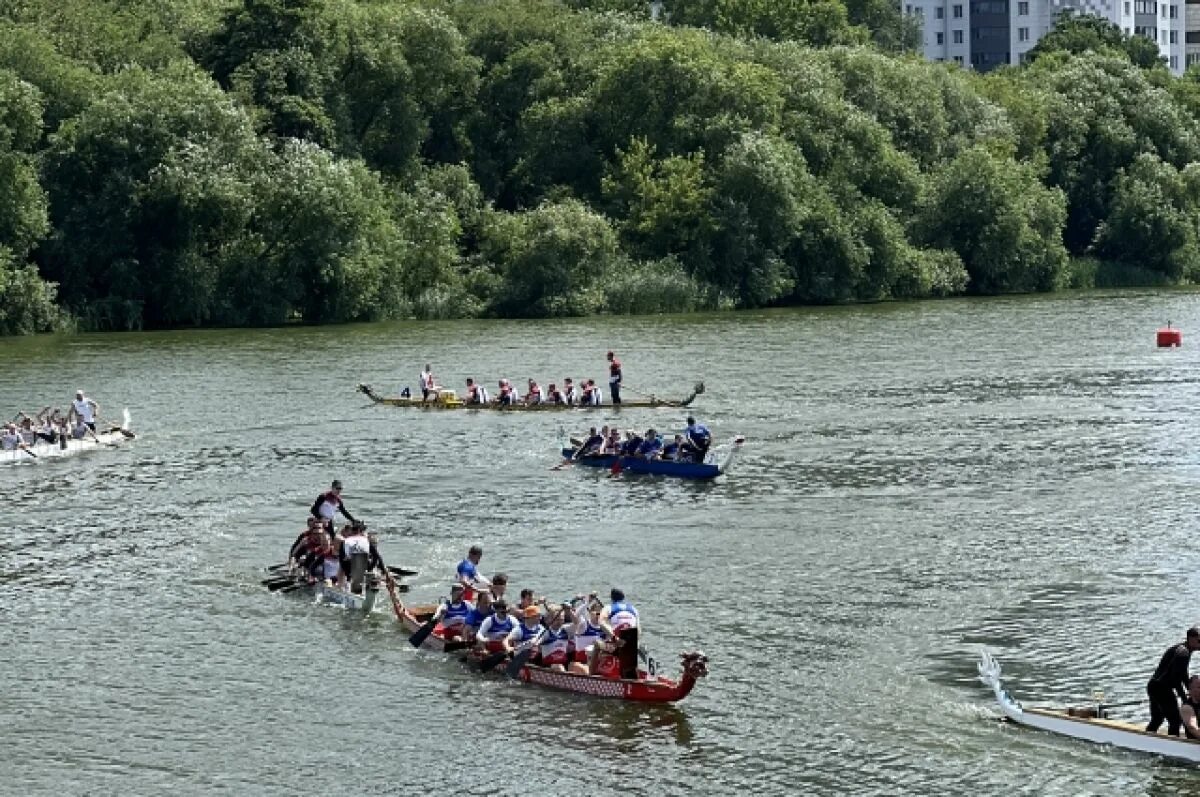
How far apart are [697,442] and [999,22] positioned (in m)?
156

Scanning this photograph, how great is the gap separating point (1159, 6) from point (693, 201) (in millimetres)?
119366

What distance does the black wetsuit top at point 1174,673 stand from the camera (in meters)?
25.0

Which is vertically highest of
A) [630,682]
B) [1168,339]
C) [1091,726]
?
[1168,339]

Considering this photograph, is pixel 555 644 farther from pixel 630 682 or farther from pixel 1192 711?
pixel 1192 711

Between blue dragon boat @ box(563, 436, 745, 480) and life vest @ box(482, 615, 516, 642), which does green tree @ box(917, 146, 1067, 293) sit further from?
life vest @ box(482, 615, 516, 642)

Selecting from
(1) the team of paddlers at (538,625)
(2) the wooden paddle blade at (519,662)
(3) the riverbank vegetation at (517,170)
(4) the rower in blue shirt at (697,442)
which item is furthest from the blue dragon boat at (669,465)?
(3) the riverbank vegetation at (517,170)

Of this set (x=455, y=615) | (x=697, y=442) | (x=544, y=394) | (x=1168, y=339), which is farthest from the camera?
(x=1168, y=339)

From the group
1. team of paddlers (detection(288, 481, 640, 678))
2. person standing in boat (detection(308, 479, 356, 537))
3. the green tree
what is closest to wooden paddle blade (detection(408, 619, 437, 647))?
team of paddlers (detection(288, 481, 640, 678))

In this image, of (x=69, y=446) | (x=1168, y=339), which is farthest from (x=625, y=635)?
(x=1168, y=339)

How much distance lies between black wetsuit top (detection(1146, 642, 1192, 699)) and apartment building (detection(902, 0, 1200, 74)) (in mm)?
169934

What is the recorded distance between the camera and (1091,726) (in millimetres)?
25797

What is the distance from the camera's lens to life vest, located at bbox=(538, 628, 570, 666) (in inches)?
1173

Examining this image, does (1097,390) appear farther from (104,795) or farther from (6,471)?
(104,795)

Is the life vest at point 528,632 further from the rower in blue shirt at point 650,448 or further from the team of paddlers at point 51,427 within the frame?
the team of paddlers at point 51,427
